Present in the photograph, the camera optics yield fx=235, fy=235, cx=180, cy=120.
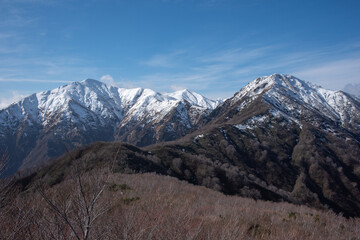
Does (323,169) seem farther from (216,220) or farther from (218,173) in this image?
(216,220)

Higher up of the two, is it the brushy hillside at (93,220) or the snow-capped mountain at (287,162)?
the brushy hillside at (93,220)

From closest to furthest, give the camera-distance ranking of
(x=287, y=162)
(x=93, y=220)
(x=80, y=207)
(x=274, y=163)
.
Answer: (x=93, y=220) → (x=80, y=207) → (x=274, y=163) → (x=287, y=162)

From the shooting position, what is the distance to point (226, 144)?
163125 millimetres

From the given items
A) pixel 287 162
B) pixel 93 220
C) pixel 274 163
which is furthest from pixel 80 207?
pixel 287 162

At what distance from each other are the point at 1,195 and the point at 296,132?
21743 centimetres

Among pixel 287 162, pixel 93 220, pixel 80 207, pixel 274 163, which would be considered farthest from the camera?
pixel 287 162

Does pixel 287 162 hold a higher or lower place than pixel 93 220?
lower

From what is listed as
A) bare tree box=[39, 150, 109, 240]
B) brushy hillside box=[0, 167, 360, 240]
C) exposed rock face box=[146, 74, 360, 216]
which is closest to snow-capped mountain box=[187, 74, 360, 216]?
exposed rock face box=[146, 74, 360, 216]

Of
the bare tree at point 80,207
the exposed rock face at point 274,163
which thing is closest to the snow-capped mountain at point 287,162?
the exposed rock face at point 274,163

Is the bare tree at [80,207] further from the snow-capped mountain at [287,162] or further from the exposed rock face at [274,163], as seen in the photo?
the snow-capped mountain at [287,162]

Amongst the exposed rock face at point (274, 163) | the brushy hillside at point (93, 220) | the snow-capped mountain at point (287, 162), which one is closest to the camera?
the brushy hillside at point (93, 220)

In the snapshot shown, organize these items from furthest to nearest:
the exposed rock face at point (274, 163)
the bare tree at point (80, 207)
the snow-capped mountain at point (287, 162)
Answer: the snow-capped mountain at point (287, 162) < the exposed rock face at point (274, 163) < the bare tree at point (80, 207)

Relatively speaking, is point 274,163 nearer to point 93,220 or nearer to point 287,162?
point 287,162

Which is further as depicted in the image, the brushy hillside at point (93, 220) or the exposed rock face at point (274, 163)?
the exposed rock face at point (274, 163)
